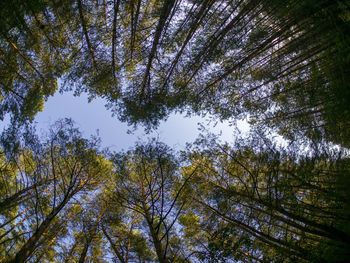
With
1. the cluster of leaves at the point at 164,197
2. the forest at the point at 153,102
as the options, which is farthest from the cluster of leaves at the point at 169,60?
the cluster of leaves at the point at 164,197

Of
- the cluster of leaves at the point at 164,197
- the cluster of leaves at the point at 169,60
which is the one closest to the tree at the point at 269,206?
the cluster of leaves at the point at 164,197

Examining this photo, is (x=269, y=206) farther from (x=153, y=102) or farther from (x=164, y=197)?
(x=153, y=102)

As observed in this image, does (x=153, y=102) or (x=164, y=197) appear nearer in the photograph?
(x=164, y=197)

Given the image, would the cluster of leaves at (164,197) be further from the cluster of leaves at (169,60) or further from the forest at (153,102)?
the cluster of leaves at (169,60)

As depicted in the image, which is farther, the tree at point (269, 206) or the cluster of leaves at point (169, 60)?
the cluster of leaves at point (169, 60)

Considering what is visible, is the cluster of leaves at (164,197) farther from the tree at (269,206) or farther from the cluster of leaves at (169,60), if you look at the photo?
the cluster of leaves at (169,60)

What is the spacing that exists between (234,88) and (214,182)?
4.48m

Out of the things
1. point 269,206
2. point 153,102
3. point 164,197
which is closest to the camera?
point 269,206

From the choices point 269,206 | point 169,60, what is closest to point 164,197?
point 269,206

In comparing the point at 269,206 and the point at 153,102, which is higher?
the point at 153,102

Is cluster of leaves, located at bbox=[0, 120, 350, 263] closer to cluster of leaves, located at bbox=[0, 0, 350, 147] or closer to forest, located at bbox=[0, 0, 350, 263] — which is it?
forest, located at bbox=[0, 0, 350, 263]

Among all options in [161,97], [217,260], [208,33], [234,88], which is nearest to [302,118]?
[234,88]

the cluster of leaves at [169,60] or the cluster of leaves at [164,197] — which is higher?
the cluster of leaves at [169,60]

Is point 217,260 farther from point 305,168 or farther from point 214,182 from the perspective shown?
point 214,182
